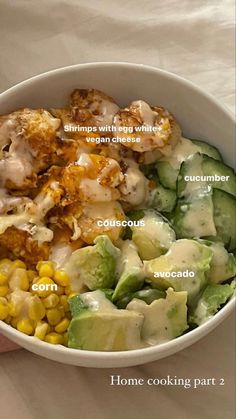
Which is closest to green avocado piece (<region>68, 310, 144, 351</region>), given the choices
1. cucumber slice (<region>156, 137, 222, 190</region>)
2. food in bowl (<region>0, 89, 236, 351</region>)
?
food in bowl (<region>0, 89, 236, 351</region>)

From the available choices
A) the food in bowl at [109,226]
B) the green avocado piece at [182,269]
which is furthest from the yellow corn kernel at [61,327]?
the green avocado piece at [182,269]

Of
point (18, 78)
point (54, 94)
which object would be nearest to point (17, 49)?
point (18, 78)

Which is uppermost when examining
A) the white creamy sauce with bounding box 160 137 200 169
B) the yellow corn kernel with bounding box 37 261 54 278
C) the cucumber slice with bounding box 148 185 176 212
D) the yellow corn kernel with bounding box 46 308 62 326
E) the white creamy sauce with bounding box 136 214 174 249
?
the white creamy sauce with bounding box 160 137 200 169

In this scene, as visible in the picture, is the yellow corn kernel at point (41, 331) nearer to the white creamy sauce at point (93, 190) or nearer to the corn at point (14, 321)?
the corn at point (14, 321)

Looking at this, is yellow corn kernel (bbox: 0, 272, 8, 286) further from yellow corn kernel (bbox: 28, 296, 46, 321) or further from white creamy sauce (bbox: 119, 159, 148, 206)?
white creamy sauce (bbox: 119, 159, 148, 206)

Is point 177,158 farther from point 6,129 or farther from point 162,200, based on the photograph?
point 6,129

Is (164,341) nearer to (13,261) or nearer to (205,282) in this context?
(205,282)
